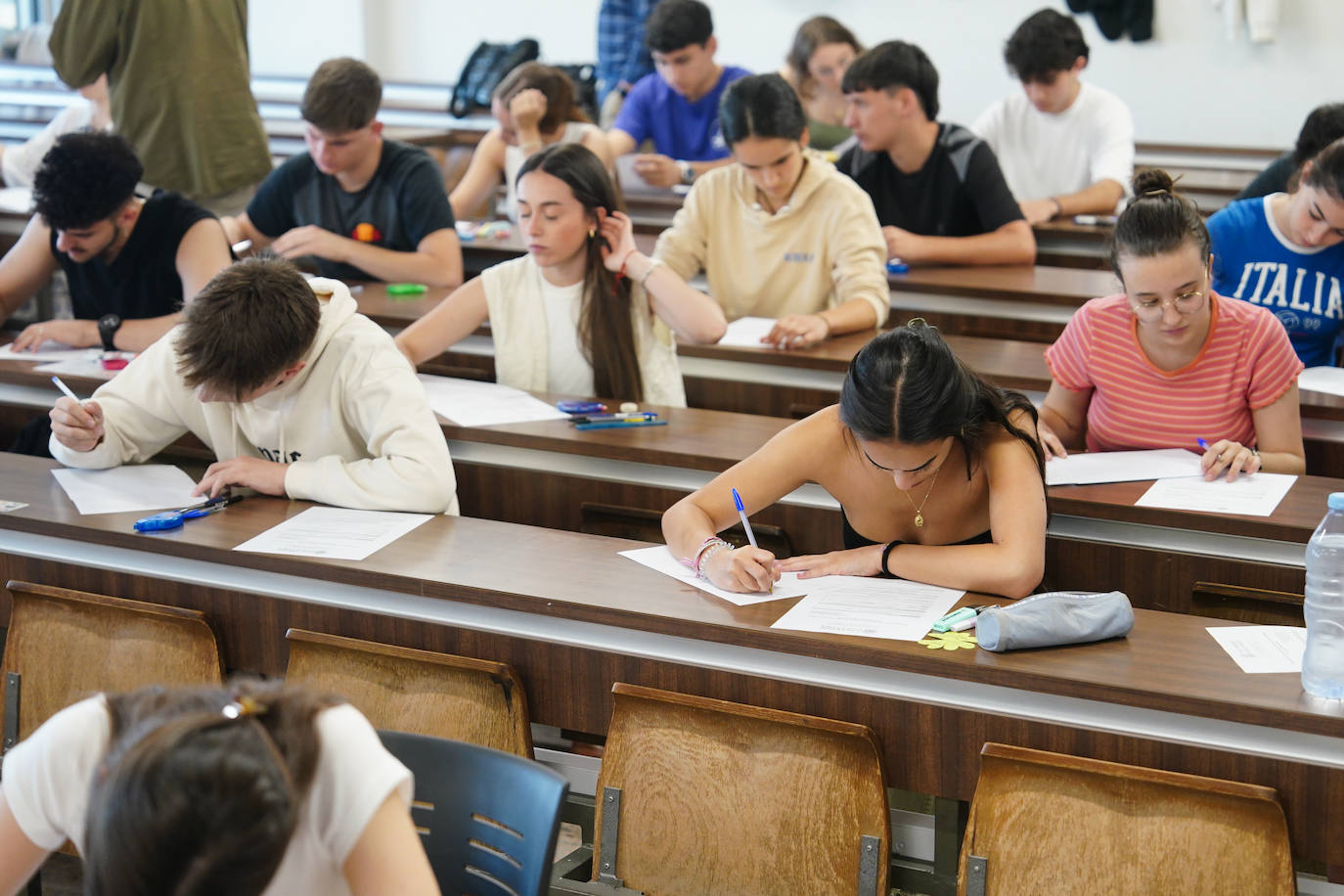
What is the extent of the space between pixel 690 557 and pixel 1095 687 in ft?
2.13

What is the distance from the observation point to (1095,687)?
168cm

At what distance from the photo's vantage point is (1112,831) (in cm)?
165

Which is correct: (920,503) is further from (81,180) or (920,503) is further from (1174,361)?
(81,180)

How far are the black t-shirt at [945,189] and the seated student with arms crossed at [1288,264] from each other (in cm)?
100

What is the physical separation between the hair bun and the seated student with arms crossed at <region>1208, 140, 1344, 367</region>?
20.2 inches

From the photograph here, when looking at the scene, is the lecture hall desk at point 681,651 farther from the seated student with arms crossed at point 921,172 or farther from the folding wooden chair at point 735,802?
the seated student with arms crossed at point 921,172

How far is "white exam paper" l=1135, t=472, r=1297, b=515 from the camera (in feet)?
7.39

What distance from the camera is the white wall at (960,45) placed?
681 cm

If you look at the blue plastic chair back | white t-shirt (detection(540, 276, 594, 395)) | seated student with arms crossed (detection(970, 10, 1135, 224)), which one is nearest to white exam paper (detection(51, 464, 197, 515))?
white t-shirt (detection(540, 276, 594, 395))

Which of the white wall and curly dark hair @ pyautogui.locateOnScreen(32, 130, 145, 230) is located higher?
the white wall

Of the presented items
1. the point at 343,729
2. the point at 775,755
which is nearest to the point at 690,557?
the point at 775,755

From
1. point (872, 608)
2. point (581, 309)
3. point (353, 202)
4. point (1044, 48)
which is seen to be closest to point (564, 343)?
point (581, 309)

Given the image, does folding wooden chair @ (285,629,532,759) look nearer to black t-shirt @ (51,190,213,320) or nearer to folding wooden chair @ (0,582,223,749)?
folding wooden chair @ (0,582,223,749)

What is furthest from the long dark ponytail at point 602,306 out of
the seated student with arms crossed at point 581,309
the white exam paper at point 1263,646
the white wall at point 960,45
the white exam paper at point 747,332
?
the white wall at point 960,45
